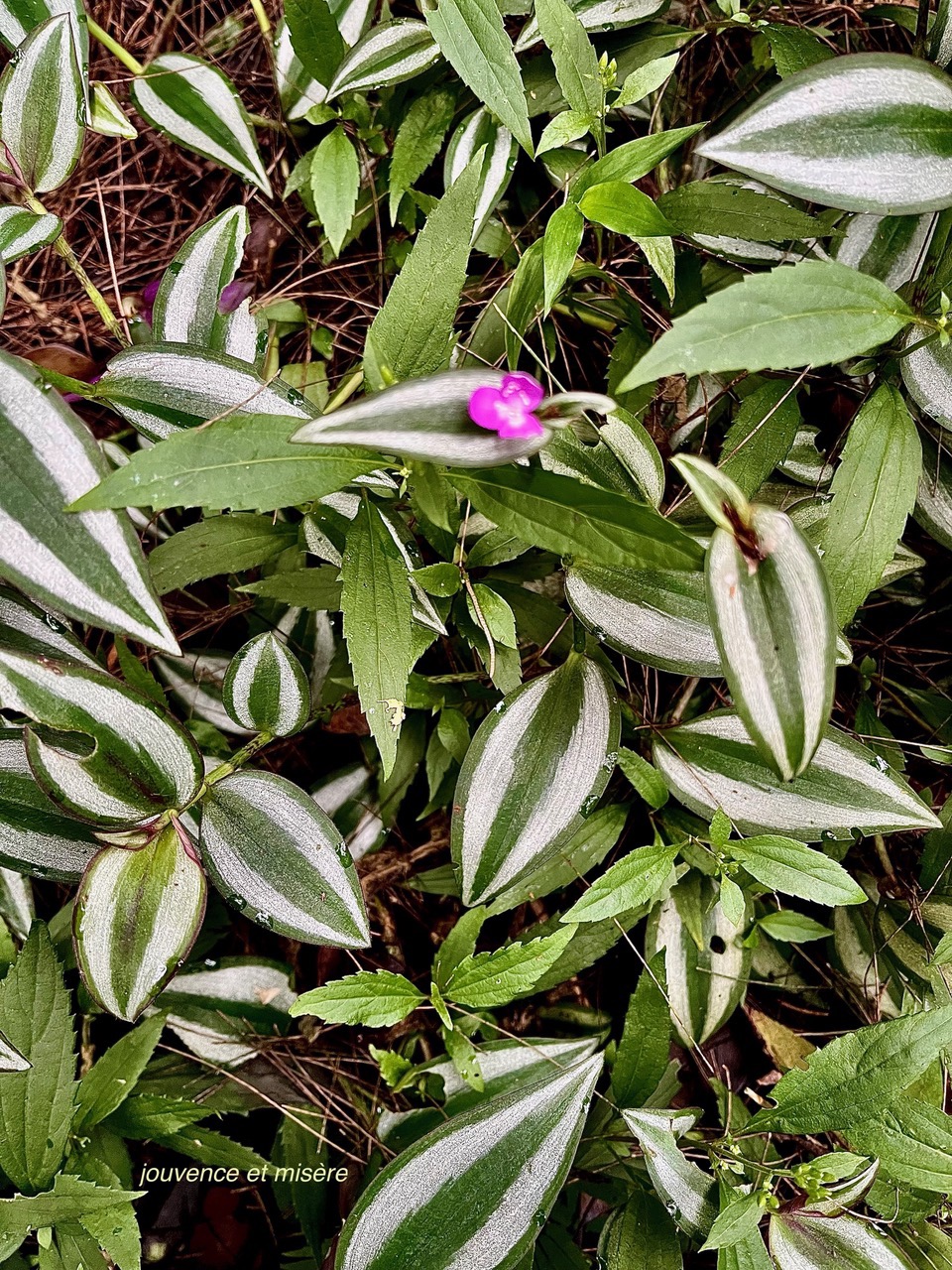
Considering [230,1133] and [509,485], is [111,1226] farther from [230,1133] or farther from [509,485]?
[509,485]

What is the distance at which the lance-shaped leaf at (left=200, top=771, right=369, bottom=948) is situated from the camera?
951 millimetres

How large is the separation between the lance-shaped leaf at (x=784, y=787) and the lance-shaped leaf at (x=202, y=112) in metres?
0.90

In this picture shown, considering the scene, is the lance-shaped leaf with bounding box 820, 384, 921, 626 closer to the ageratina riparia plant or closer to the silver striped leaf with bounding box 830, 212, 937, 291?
the ageratina riparia plant

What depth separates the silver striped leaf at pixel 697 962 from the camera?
113 cm

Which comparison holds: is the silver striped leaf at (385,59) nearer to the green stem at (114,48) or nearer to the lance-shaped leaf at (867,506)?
the green stem at (114,48)

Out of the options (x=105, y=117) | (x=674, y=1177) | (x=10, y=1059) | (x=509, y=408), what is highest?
(x=105, y=117)

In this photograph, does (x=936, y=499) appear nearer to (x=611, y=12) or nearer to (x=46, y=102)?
(x=611, y=12)

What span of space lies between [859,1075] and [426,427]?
76 centimetres

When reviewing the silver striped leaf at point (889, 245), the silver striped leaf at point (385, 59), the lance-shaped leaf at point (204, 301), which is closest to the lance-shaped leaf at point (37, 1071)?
the lance-shaped leaf at point (204, 301)

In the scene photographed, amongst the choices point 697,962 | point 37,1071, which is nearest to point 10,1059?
point 37,1071

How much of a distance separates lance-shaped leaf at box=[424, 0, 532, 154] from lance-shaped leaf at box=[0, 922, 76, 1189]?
1.00m

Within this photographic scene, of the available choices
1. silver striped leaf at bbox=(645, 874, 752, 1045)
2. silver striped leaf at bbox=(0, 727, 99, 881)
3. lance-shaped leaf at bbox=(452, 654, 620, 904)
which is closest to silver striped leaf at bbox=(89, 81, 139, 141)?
silver striped leaf at bbox=(0, 727, 99, 881)

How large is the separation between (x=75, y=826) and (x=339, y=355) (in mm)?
766

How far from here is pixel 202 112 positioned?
1.17 meters
